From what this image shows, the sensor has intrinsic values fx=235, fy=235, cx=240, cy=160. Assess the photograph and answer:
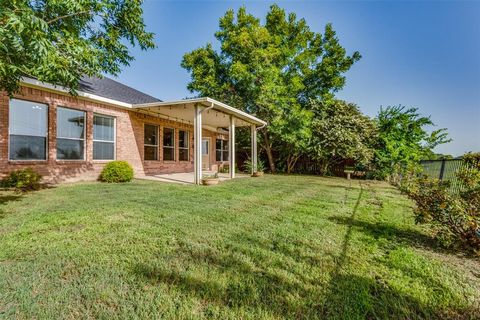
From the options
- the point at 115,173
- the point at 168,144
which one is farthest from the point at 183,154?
the point at 115,173

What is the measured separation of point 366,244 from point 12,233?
16.5 ft

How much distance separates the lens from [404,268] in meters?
2.66

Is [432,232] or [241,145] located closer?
[432,232]

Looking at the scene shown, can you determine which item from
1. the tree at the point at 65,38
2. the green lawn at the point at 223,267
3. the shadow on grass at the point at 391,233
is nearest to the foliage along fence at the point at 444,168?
the shadow on grass at the point at 391,233

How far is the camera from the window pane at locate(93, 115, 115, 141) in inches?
362

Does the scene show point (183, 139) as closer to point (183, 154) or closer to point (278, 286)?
point (183, 154)

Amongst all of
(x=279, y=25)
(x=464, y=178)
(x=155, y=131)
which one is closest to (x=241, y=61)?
(x=279, y=25)

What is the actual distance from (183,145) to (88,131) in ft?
18.0

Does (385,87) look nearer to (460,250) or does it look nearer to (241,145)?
(241,145)

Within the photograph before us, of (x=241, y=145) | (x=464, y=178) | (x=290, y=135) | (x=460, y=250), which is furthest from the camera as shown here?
(x=241, y=145)

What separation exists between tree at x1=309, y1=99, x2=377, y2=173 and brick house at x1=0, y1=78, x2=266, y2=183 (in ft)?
13.7

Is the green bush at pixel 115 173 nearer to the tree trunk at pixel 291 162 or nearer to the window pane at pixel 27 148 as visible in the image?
the window pane at pixel 27 148

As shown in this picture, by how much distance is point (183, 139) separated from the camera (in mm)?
13773

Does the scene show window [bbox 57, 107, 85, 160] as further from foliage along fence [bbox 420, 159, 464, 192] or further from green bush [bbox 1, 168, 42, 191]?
foliage along fence [bbox 420, 159, 464, 192]
